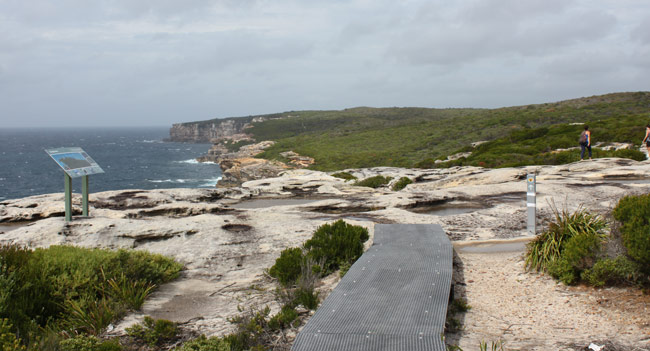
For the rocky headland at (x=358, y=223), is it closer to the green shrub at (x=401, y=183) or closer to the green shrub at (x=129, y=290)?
the green shrub at (x=129, y=290)

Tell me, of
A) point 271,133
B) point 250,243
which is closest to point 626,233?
point 250,243

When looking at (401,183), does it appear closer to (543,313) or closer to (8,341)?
(543,313)

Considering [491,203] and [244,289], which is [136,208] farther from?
[491,203]

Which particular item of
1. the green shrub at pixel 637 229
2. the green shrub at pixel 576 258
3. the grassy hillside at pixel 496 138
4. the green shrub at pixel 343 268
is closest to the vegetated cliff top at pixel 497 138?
the grassy hillside at pixel 496 138

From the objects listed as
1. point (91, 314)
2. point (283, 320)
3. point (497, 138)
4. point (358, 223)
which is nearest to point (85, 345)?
point (91, 314)

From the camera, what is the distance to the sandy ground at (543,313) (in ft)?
18.0

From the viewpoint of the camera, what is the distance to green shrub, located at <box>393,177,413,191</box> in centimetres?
2233

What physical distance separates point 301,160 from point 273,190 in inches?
1924

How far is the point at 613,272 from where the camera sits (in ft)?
23.4

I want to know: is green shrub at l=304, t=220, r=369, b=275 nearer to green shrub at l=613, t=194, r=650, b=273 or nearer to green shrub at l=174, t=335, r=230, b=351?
green shrub at l=174, t=335, r=230, b=351

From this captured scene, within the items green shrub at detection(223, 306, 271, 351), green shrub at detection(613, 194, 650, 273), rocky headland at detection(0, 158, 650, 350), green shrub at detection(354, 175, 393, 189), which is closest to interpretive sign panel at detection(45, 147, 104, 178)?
rocky headland at detection(0, 158, 650, 350)

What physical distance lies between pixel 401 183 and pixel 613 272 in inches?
612

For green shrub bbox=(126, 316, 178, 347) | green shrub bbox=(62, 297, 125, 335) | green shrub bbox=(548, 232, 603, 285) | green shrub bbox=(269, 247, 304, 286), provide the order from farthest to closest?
green shrub bbox=(269, 247, 304, 286) < green shrub bbox=(548, 232, 603, 285) < green shrub bbox=(62, 297, 125, 335) < green shrub bbox=(126, 316, 178, 347)

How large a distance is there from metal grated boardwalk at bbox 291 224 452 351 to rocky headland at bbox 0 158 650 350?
59 cm
